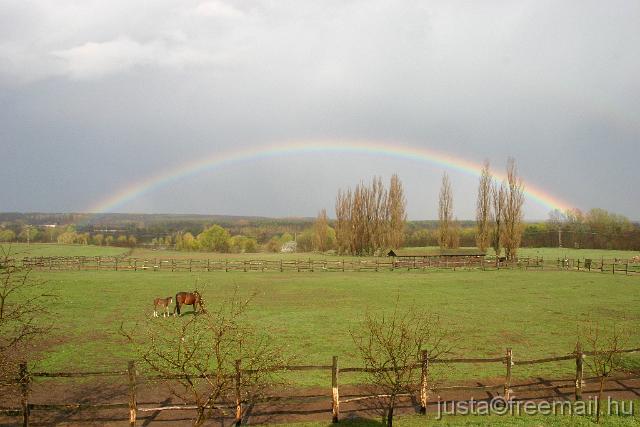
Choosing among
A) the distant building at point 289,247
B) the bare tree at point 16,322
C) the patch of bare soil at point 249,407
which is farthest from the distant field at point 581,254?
the patch of bare soil at point 249,407

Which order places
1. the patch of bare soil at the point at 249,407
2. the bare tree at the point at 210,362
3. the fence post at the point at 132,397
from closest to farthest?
the bare tree at the point at 210,362
the fence post at the point at 132,397
the patch of bare soil at the point at 249,407

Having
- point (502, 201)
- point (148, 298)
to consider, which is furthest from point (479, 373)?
point (502, 201)

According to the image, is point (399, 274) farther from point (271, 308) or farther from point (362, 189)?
point (362, 189)

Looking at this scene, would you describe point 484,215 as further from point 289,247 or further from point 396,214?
point 289,247

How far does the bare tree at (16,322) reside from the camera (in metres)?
7.37

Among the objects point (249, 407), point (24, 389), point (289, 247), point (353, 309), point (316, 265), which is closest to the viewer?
point (24, 389)

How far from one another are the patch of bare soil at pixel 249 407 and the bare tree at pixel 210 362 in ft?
1.19

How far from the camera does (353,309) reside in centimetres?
2030

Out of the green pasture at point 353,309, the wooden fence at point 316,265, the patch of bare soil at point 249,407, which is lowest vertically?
the patch of bare soil at point 249,407

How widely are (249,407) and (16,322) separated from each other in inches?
447

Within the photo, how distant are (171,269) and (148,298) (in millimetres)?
18984

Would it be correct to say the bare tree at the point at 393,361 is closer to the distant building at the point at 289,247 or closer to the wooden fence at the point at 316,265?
the wooden fence at the point at 316,265

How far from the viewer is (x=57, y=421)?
8.48 metres

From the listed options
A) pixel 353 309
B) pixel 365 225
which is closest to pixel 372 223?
pixel 365 225
